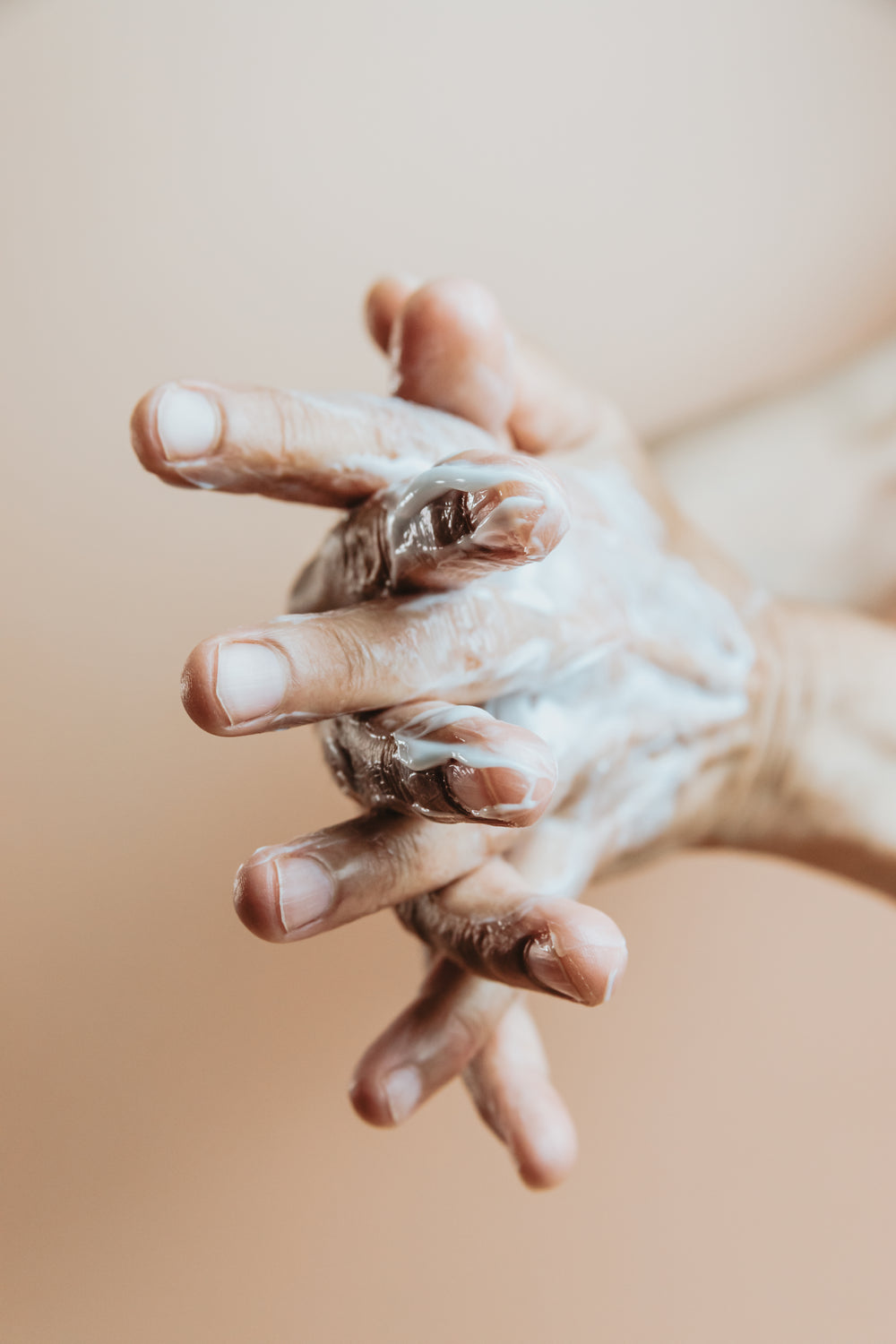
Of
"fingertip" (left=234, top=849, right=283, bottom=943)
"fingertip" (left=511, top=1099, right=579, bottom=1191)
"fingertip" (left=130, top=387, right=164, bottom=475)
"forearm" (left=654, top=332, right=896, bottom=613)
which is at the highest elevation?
"forearm" (left=654, top=332, right=896, bottom=613)

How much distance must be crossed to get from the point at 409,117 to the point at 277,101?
13 cm

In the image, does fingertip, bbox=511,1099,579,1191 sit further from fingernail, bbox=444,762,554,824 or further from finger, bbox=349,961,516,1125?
fingernail, bbox=444,762,554,824

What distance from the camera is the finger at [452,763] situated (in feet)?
1.34

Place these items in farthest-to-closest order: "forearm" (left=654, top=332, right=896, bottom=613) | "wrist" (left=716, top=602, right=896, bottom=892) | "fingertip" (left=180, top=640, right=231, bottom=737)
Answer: "forearm" (left=654, top=332, right=896, bottom=613) < "wrist" (left=716, top=602, right=896, bottom=892) < "fingertip" (left=180, top=640, right=231, bottom=737)

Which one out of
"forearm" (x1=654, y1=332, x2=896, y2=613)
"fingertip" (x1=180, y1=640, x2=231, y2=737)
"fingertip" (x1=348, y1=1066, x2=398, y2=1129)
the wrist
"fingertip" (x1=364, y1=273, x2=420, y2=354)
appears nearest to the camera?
"fingertip" (x1=180, y1=640, x2=231, y2=737)

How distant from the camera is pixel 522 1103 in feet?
1.88

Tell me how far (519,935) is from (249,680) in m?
0.19

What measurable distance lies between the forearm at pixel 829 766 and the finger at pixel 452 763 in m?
0.45

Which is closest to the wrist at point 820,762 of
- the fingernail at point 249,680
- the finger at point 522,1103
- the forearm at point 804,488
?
the forearm at point 804,488

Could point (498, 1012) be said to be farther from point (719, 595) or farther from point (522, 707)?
point (719, 595)

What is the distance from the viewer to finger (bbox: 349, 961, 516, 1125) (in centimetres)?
52

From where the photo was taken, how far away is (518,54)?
92 cm

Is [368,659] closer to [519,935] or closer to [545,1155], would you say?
[519,935]

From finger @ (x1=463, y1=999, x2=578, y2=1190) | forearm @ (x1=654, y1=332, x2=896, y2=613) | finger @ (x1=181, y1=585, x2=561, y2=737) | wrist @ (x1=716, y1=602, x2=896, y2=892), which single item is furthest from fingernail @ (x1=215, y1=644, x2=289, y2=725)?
forearm @ (x1=654, y1=332, x2=896, y2=613)
